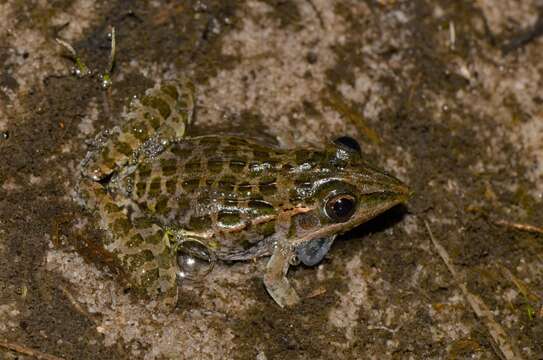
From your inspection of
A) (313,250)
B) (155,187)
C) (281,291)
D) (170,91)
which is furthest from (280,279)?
(170,91)

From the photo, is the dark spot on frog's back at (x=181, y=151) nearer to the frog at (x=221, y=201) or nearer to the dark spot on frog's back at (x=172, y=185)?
the frog at (x=221, y=201)

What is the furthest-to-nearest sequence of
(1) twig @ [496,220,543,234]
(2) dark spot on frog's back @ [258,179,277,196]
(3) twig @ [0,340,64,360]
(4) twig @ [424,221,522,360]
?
(1) twig @ [496,220,543,234], (4) twig @ [424,221,522,360], (2) dark spot on frog's back @ [258,179,277,196], (3) twig @ [0,340,64,360]

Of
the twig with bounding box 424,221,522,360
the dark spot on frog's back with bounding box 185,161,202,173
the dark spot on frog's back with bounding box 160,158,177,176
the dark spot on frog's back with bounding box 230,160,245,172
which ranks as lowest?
the twig with bounding box 424,221,522,360

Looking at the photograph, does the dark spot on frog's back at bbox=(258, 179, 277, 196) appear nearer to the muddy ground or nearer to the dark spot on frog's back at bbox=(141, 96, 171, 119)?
the muddy ground

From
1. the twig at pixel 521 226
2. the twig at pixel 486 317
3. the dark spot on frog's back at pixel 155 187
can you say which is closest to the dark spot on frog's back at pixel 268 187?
the dark spot on frog's back at pixel 155 187

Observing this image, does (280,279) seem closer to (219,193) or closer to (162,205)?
(219,193)

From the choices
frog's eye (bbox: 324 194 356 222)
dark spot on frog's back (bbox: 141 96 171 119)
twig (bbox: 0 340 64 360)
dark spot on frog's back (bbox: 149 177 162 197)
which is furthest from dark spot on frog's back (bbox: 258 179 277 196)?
twig (bbox: 0 340 64 360)
